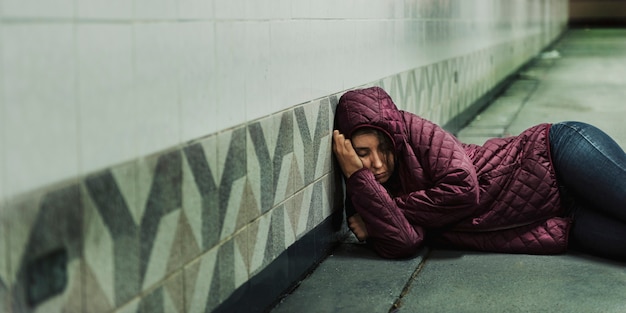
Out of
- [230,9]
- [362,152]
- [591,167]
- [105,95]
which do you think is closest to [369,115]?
[362,152]

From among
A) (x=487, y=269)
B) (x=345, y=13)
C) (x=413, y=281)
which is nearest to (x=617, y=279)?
(x=487, y=269)

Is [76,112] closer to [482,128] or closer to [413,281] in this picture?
[413,281]

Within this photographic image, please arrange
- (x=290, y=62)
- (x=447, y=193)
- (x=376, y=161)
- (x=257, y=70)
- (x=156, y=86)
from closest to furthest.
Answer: (x=156, y=86)
(x=257, y=70)
(x=290, y=62)
(x=447, y=193)
(x=376, y=161)

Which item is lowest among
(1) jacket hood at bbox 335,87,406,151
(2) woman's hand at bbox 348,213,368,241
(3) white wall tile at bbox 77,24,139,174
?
(2) woman's hand at bbox 348,213,368,241

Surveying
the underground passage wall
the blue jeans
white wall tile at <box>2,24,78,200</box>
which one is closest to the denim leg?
the blue jeans

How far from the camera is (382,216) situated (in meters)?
3.82

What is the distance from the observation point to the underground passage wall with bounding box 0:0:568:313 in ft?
6.31

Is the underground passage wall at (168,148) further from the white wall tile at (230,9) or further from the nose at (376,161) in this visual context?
the nose at (376,161)

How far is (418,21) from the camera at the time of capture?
5.89m

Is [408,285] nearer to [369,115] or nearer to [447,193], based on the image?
[447,193]

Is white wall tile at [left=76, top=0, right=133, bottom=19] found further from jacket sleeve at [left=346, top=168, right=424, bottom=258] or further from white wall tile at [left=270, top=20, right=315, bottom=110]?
jacket sleeve at [left=346, top=168, right=424, bottom=258]

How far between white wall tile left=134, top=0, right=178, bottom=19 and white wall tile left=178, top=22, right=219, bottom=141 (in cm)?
6

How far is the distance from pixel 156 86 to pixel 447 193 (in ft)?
5.73

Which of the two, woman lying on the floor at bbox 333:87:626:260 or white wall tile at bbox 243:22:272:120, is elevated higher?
white wall tile at bbox 243:22:272:120
